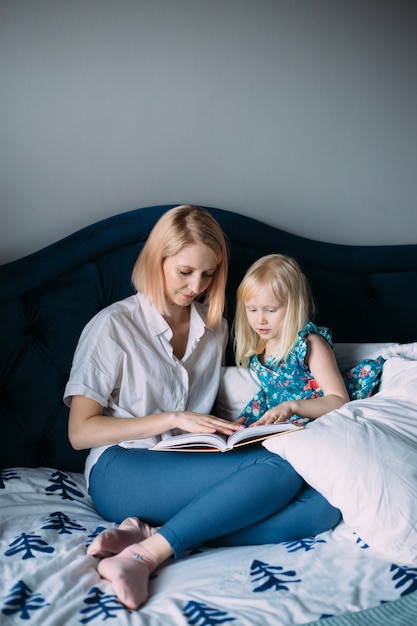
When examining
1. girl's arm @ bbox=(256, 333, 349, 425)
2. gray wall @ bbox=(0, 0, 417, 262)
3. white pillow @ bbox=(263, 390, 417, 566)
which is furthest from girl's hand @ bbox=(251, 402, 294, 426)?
gray wall @ bbox=(0, 0, 417, 262)

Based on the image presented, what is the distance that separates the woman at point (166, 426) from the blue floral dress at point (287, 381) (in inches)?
4.8

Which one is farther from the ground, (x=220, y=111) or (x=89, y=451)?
(x=220, y=111)

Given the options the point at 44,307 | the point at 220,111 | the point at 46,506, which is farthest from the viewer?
the point at 220,111

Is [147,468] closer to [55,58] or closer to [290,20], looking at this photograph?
[55,58]

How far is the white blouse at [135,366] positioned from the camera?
168cm

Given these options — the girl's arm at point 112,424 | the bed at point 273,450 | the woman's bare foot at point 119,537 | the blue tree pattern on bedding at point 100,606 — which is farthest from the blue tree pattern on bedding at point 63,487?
the blue tree pattern on bedding at point 100,606

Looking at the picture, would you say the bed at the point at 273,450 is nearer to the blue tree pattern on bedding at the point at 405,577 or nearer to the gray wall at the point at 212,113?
the blue tree pattern on bedding at the point at 405,577

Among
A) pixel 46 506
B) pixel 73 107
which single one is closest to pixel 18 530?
pixel 46 506

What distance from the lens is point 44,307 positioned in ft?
6.09

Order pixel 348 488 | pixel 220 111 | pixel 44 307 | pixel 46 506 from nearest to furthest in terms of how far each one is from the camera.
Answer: pixel 348 488
pixel 46 506
pixel 44 307
pixel 220 111

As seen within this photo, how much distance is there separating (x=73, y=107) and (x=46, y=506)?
1079 mm

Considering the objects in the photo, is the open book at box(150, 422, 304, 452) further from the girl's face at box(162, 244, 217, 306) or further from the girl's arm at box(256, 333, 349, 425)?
the girl's face at box(162, 244, 217, 306)

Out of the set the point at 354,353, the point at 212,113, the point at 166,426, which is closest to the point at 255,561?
the point at 166,426

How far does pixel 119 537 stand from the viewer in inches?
56.6
